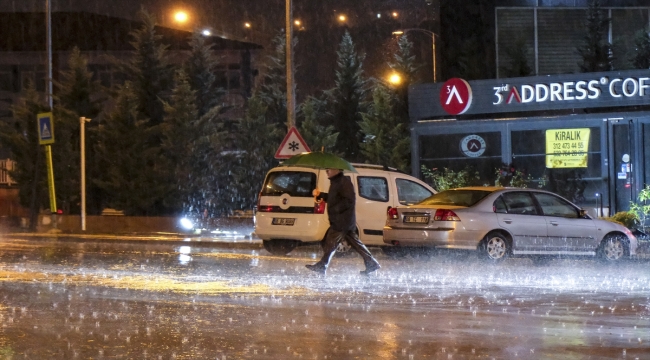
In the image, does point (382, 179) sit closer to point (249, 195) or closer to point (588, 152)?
point (588, 152)

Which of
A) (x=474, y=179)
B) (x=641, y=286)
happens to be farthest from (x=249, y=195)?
(x=641, y=286)

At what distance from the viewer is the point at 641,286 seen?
1323 cm

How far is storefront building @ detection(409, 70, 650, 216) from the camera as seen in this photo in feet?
91.1

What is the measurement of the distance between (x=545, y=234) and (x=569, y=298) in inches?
198

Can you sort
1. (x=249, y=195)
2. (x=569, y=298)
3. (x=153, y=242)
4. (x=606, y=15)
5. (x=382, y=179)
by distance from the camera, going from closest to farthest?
(x=569, y=298) → (x=382, y=179) → (x=153, y=242) → (x=606, y=15) → (x=249, y=195)

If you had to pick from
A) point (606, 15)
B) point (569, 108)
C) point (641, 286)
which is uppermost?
point (606, 15)

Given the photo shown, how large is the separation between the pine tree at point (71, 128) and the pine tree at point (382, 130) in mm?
13603

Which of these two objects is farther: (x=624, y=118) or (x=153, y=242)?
(x=624, y=118)

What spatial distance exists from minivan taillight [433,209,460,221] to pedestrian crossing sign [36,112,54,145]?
19.8m

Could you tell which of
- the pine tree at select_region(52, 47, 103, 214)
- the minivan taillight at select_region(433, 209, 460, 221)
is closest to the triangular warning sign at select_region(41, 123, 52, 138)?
the pine tree at select_region(52, 47, 103, 214)

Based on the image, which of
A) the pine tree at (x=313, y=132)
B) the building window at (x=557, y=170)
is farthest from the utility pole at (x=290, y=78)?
the pine tree at (x=313, y=132)

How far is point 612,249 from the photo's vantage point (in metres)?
17.5

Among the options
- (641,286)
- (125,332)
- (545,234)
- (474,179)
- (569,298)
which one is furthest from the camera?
(474,179)

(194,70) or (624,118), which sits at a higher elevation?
(194,70)
